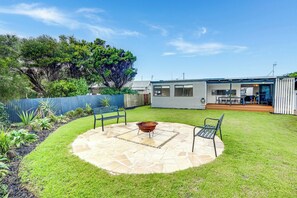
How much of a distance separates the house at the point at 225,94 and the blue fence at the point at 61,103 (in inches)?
173

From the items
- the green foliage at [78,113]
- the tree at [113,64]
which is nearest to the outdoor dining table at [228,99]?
the tree at [113,64]

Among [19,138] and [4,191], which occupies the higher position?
[19,138]

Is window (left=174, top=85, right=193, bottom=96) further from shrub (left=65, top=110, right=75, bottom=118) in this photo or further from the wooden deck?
shrub (left=65, top=110, right=75, bottom=118)

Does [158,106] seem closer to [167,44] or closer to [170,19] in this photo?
[167,44]

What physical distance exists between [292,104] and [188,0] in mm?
10254

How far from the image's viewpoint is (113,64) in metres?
17.4

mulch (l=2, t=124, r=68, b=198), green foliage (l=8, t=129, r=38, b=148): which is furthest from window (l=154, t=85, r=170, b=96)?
mulch (l=2, t=124, r=68, b=198)

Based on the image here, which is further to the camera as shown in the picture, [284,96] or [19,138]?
[284,96]

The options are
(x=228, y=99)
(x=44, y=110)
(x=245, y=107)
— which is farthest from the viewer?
(x=228, y=99)

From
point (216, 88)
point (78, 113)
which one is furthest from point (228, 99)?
point (78, 113)

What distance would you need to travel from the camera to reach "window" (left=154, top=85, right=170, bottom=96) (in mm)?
14461

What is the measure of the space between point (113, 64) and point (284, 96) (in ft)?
52.1

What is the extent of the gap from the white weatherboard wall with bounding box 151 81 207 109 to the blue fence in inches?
149

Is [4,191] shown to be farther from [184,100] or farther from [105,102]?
[184,100]
